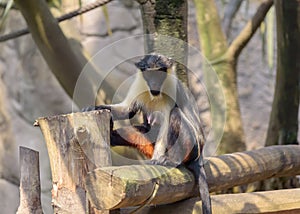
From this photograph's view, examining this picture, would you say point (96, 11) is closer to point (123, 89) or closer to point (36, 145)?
point (36, 145)

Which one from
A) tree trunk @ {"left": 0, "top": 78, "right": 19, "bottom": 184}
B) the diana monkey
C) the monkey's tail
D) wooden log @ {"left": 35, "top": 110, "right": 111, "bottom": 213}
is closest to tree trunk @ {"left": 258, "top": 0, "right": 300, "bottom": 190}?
the diana monkey

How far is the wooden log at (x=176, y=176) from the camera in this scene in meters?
1.87

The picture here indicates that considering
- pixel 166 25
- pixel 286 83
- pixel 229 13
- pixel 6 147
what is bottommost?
pixel 6 147

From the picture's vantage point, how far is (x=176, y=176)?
2195 millimetres

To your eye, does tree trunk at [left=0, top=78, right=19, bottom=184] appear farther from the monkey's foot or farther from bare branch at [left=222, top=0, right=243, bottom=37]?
the monkey's foot

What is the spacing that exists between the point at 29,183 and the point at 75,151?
263 mm

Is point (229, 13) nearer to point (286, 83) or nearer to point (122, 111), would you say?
point (286, 83)

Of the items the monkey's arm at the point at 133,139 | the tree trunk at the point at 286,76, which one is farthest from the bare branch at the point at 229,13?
the monkey's arm at the point at 133,139

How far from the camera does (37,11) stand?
11.1 feet

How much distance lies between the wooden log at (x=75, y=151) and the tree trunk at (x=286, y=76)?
1632 millimetres

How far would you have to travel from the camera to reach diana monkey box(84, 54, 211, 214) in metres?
2.41

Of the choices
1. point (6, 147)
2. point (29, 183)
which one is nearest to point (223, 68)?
point (29, 183)

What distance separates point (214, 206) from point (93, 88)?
4.51 feet

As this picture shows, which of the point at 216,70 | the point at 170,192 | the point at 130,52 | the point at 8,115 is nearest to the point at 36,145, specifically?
the point at 8,115
